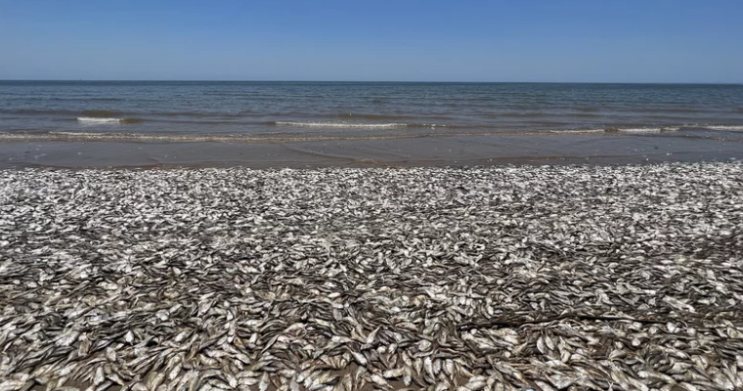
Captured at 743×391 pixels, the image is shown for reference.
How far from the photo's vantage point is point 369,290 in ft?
24.5

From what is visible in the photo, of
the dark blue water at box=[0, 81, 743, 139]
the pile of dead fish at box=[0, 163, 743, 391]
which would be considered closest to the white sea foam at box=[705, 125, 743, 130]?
the dark blue water at box=[0, 81, 743, 139]

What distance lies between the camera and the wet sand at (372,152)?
62.7ft

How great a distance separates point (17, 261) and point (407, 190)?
9.37 m

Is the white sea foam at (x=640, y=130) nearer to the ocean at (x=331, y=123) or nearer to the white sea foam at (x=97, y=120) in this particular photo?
the ocean at (x=331, y=123)

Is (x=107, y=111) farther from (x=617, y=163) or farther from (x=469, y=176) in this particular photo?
(x=617, y=163)

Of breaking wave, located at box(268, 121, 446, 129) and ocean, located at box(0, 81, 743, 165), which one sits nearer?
ocean, located at box(0, 81, 743, 165)

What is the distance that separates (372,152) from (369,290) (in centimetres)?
1486

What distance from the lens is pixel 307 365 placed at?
566 centimetres

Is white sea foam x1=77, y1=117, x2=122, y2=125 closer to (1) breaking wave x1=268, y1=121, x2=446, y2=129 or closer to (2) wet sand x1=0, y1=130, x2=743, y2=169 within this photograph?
(2) wet sand x1=0, y1=130, x2=743, y2=169

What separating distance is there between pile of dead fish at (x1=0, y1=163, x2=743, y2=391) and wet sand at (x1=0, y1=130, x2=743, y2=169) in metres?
6.31

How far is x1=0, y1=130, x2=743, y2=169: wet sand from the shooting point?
753 inches

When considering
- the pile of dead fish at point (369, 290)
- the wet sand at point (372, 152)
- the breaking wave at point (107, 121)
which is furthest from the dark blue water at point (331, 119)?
the pile of dead fish at point (369, 290)

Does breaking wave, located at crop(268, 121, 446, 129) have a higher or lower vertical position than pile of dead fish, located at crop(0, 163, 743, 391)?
higher

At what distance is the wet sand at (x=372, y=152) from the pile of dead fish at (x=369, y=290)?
631 cm
